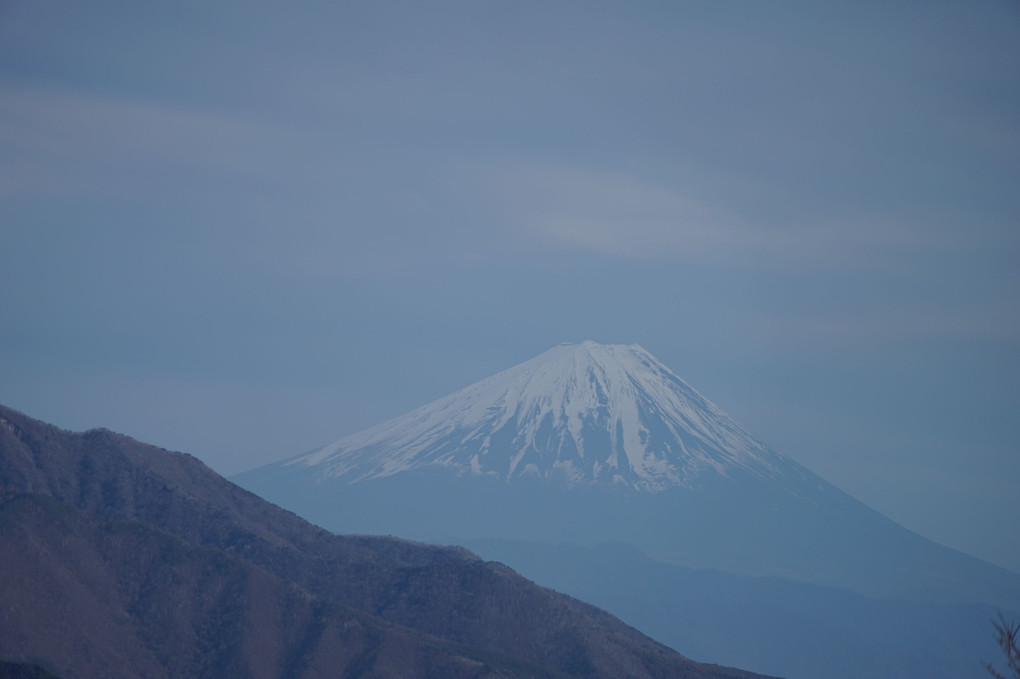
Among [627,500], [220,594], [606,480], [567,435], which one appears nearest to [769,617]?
[627,500]

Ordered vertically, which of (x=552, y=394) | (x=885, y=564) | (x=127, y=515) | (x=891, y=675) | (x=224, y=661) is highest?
(x=552, y=394)

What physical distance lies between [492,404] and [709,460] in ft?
87.2

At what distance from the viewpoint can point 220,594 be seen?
38.1 meters

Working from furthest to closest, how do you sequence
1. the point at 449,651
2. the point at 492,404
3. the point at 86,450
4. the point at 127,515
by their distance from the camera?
1. the point at 492,404
2. the point at 86,450
3. the point at 127,515
4. the point at 449,651

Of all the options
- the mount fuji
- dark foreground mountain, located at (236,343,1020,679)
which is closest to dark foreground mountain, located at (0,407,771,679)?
dark foreground mountain, located at (236,343,1020,679)

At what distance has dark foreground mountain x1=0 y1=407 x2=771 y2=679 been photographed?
111 feet

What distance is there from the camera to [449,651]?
37344mm

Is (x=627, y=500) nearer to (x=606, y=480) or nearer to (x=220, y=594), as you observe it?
(x=606, y=480)

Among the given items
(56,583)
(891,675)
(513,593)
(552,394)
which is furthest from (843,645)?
(56,583)

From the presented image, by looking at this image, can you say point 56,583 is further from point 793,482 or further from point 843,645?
point 793,482

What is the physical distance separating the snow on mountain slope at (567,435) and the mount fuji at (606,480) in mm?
171

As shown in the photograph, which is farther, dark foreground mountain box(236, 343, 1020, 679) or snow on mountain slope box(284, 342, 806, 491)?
snow on mountain slope box(284, 342, 806, 491)

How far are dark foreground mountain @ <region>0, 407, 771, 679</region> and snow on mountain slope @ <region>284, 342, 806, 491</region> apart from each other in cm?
8323

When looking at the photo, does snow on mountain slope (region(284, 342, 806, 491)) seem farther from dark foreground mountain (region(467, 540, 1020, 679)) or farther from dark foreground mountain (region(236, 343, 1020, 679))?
dark foreground mountain (region(467, 540, 1020, 679))
